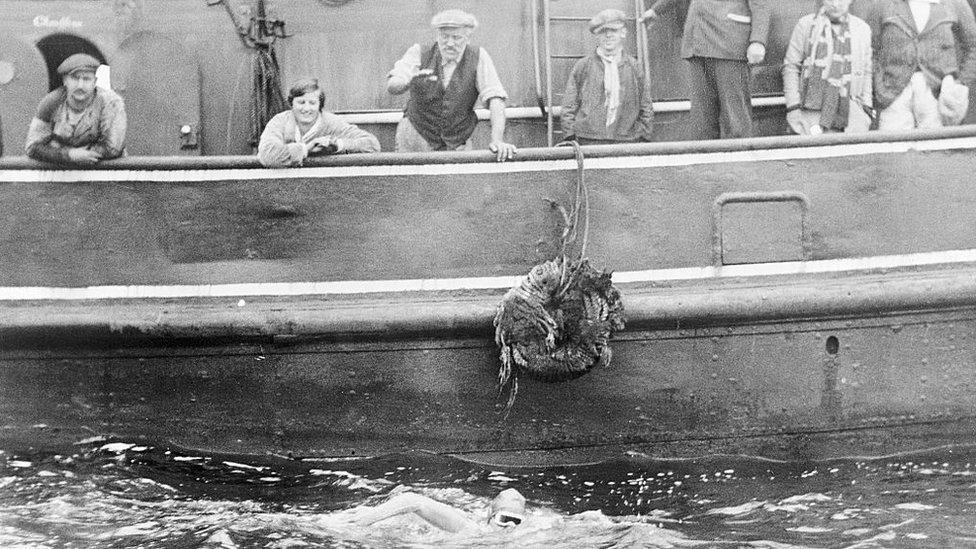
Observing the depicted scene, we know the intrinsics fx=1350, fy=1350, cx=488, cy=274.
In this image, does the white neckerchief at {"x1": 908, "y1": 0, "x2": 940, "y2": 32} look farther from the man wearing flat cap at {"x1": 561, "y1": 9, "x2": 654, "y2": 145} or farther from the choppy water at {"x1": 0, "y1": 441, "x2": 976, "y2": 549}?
the choppy water at {"x1": 0, "y1": 441, "x2": 976, "y2": 549}

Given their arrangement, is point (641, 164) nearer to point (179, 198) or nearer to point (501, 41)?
point (501, 41)

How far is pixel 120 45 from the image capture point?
7.44 metres

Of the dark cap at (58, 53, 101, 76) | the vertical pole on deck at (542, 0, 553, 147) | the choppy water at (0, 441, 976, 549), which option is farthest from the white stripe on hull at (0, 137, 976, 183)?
the choppy water at (0, 441, 976, 549)

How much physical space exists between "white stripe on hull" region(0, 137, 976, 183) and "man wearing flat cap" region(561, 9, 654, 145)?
0.57 metres

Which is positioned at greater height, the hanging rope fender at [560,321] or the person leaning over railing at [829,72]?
the person leaning over railing at [829,72]

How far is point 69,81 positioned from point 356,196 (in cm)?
153

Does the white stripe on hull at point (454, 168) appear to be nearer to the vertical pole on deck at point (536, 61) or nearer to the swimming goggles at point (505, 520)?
the vertical pole on deck at point (536, 61)

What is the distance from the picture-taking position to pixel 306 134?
269 inches

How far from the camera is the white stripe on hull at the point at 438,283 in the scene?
6.71m

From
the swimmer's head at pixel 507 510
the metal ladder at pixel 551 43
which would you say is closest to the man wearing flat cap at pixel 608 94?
the metal ladder at pixel 551 43

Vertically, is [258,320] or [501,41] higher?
[501,41]

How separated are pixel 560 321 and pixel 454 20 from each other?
1.77 meters

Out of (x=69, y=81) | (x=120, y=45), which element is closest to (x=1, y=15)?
(x=120, y=45)

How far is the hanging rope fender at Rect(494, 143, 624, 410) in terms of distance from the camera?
6.36 metres
